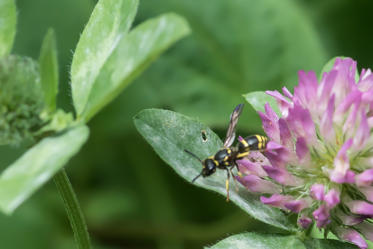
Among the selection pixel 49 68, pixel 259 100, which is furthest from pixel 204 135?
pixel 49 68

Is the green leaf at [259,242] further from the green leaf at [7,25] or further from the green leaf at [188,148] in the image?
the green leaf at [7,25]

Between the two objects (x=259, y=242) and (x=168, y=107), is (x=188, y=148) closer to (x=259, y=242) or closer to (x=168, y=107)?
(x=259, y=242)

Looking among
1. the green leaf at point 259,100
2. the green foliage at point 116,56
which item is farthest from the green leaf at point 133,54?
the green leaf at point 259,100

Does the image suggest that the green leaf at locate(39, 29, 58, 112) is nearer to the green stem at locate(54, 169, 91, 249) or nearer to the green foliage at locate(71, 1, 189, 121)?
the green foliage at locate(71, 1, 189, 121)

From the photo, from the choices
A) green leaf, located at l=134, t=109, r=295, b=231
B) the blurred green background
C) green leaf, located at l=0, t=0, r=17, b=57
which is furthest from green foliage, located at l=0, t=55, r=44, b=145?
the blurred green background

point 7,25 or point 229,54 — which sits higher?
point 7,25
